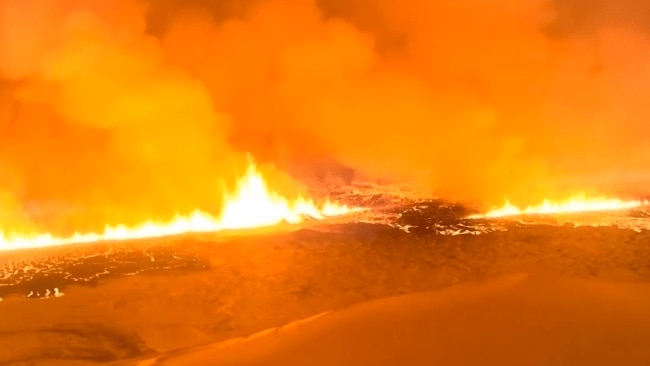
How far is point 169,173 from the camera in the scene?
52.9 ft

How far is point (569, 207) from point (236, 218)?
307 inches

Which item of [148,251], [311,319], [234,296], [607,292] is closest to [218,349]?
[311,319]

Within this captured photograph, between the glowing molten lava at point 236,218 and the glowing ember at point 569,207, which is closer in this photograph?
the glowing molten lava at point 236,218

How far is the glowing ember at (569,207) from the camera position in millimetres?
13012

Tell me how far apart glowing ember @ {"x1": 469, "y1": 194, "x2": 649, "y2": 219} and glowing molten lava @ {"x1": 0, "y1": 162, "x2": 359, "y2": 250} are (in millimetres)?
3517

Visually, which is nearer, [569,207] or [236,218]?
[569,207]

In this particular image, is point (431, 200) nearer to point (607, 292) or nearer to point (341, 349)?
point (607, 292)

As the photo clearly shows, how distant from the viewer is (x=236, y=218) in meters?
13.9

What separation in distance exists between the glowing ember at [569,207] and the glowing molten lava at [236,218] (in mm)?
3517

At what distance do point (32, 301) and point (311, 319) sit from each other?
3.92 m

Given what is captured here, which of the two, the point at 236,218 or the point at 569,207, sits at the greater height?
the point at 236,218

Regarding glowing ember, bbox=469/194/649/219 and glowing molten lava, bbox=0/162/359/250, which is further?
glowing ember, bbox=469/194/649/219

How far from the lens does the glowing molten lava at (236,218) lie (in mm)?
12469

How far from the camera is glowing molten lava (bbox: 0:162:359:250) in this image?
1247cm
